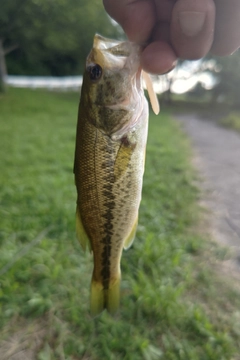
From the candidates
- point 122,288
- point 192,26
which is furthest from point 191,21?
point 122,288

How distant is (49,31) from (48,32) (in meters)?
0.11

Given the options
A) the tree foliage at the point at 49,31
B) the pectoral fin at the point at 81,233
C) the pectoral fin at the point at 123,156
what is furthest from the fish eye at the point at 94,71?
the tree foliage at the point at 49,31

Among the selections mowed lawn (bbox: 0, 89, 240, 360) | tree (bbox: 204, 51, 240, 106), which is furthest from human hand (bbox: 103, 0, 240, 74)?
tree (bbox: 204, 51, 240, 106)

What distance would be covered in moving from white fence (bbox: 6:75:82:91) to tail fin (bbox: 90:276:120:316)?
861 inches

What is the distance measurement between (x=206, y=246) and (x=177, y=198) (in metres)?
1.31

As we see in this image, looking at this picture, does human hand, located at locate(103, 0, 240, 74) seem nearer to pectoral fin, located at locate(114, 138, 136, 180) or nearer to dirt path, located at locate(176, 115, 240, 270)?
pectoral fin, located at locate(114, 138, 136, 180)

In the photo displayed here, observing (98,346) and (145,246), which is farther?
(145,246)

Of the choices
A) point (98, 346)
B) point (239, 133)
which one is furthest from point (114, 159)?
point (239, 133)

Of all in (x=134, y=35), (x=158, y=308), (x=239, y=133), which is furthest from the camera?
(x=239, y=133)

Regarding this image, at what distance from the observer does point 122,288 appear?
2.83 meters

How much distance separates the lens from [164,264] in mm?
3172

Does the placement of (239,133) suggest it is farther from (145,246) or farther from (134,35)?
(134,35)

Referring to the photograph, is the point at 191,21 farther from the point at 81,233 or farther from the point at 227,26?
the point at 81,233

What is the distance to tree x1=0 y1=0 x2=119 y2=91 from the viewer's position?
16.4 meters
